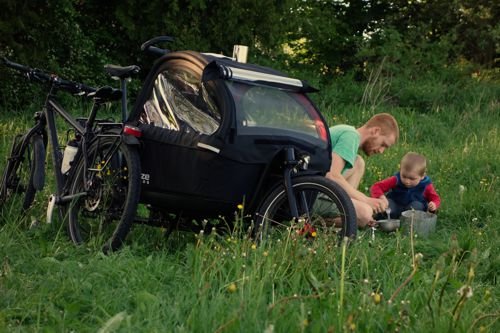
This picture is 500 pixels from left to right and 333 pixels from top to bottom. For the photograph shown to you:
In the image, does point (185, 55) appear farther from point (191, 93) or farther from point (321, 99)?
point (321, 99)

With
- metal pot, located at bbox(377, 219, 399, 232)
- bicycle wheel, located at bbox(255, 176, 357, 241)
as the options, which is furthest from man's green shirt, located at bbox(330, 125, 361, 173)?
bicycle wheel, located at bbox(255, 176, 357, 241)

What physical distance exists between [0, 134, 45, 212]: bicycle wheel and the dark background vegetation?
4.95 meters

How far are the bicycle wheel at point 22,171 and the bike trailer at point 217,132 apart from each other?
3.45ft

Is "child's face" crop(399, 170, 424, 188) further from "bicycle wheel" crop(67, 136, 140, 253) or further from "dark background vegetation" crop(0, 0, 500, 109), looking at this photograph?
"dark background vegetation" crop(0, 0, 500, 109)

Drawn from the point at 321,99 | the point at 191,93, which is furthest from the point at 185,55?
the point at 321,99

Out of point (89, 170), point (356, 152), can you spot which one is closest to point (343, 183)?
point (356, 152)

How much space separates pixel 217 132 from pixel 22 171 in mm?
2130

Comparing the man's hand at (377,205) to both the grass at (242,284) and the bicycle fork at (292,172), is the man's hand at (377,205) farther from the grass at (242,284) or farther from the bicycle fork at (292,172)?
the bicycle fork at (292,172)

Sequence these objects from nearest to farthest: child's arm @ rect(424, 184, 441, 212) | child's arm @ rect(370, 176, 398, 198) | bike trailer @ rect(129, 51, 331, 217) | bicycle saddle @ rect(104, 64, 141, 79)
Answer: bike trailer @ rect(129, 51, 331, 217) → bicycle saddle @ rect(104, 64, 141, 79) → child's arm @ rect(424, 184, 441, 212) → child's arm @ rect(370, 176, 398, 198)

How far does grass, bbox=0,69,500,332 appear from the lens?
294 centimetres

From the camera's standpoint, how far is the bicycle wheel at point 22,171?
17.7 ft

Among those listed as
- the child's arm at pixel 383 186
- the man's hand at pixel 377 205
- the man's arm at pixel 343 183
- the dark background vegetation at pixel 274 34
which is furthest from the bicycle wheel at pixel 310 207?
the dark background vegetation at pixel 274 34

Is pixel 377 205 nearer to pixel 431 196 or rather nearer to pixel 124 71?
pixel 431 196

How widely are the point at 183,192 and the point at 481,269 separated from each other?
A: 1.78 meters
